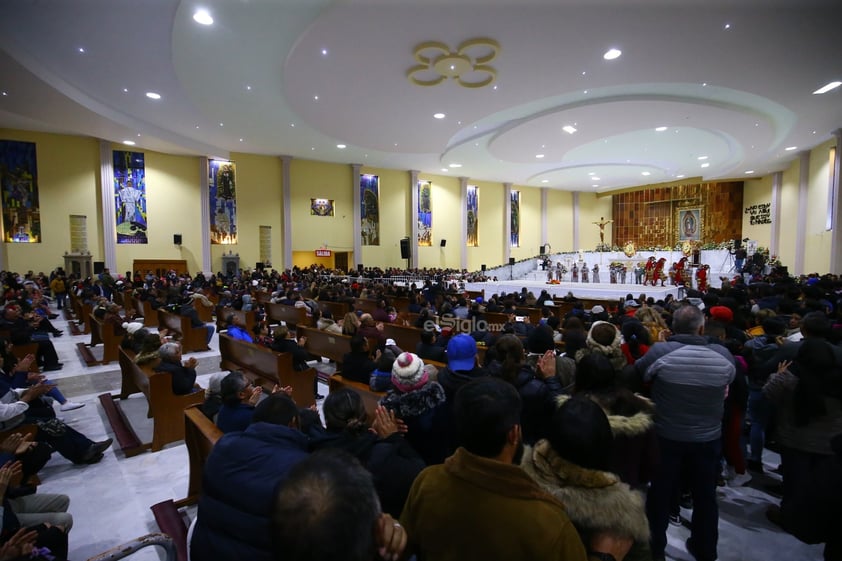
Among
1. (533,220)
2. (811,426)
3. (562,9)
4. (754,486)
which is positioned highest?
(562,9)

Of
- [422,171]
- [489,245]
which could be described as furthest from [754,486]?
[489,245]

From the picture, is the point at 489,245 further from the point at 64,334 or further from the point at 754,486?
the point at 754,486

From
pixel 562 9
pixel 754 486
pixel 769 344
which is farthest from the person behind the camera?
pixel 562 9

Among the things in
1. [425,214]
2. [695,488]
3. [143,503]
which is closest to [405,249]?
[425,214]

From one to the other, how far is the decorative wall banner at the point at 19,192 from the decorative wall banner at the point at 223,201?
6.00 m

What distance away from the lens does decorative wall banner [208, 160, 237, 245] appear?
64.4ft

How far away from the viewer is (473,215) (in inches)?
1055

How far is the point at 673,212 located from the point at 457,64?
24.3m

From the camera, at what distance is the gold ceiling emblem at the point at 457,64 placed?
9.16 m

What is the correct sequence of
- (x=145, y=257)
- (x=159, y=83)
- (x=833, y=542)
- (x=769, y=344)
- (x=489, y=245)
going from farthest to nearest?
(x=489, y=245)
(x=145, y=257)
(x=159, y=83)
(x=769, y=344)
(x=833, y=542)

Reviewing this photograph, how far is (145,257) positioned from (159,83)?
9.06 meters

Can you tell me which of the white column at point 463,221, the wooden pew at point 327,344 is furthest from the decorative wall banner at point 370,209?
the wooden pew at point 327,344

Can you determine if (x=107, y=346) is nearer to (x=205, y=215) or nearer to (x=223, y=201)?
(x=205, y=215)

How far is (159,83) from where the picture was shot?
38.6 feet
